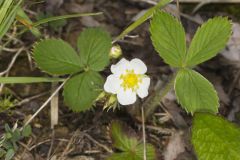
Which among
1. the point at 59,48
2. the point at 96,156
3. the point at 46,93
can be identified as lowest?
the point at 96,156

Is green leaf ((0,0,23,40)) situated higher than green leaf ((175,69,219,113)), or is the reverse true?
green leaf ((0,0,23,40))

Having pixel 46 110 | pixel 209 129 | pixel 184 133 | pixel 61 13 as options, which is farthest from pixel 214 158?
pixel 61 13

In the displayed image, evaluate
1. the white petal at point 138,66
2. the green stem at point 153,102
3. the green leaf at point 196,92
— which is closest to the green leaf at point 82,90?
→ the white petal at point 138,66

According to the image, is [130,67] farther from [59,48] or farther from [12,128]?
[12,128]

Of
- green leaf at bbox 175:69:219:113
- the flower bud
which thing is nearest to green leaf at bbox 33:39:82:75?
the flower bud

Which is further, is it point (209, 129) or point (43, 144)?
point (43, 144)

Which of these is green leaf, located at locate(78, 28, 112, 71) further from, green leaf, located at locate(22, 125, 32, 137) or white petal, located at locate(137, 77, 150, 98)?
green leaf, located at locate(22, 125, 32, 137)
